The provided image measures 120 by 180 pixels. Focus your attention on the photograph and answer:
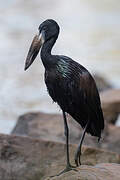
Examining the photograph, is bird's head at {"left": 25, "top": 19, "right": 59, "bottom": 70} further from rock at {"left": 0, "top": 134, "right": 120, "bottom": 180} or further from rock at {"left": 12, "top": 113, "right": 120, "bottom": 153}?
rock at {"left": 12, "top": 113, "right": 120, "bottom": 153}

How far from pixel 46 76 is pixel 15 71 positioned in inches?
479

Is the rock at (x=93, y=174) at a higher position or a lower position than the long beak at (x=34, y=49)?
lower

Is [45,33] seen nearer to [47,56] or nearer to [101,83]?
[47,56]

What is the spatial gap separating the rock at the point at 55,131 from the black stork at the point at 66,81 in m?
4.12

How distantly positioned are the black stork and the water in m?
8.04

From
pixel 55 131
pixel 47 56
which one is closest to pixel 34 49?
pixel 47 56

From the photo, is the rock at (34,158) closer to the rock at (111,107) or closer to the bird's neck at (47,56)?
the bird's neck at (47,56)

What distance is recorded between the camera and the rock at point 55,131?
1119cm

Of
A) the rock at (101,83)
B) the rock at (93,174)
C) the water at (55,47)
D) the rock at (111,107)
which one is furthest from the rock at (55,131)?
the rock at (101,83)

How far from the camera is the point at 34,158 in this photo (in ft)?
28.5

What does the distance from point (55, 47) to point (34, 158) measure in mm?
12340

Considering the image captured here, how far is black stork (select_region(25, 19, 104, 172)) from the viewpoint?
6.74 meters

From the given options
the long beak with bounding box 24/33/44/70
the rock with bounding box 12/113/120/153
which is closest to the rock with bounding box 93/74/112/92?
the rock with bounding box 12/113/120/153

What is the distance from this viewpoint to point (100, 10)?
24.8 m
